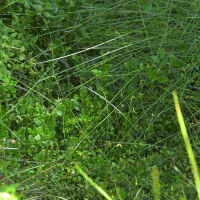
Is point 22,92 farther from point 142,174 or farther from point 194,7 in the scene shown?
point 194,7

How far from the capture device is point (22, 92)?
1824 mm

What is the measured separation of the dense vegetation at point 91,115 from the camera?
4.45ft

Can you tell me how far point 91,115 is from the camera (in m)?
1.70

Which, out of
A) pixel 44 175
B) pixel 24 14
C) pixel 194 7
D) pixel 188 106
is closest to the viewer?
pixel 44 175

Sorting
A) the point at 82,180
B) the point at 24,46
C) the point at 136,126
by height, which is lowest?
the point at 82,180

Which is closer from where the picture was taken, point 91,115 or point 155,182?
point 155,182

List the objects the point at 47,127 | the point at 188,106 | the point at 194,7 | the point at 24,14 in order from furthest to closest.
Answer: the point at 194,7 → the point at 24,14 → the point at 188,106 → the point at 47,127

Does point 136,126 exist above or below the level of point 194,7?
below

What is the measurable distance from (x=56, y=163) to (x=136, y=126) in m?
0.46

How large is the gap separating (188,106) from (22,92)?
1.00 meters

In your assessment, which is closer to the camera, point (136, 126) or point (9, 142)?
point (9, 142)

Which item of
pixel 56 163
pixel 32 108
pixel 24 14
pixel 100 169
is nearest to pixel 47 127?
pixel 32 108

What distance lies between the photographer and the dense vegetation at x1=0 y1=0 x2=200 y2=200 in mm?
1355

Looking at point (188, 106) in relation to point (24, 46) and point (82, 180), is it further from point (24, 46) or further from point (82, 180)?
point (24, 46)
